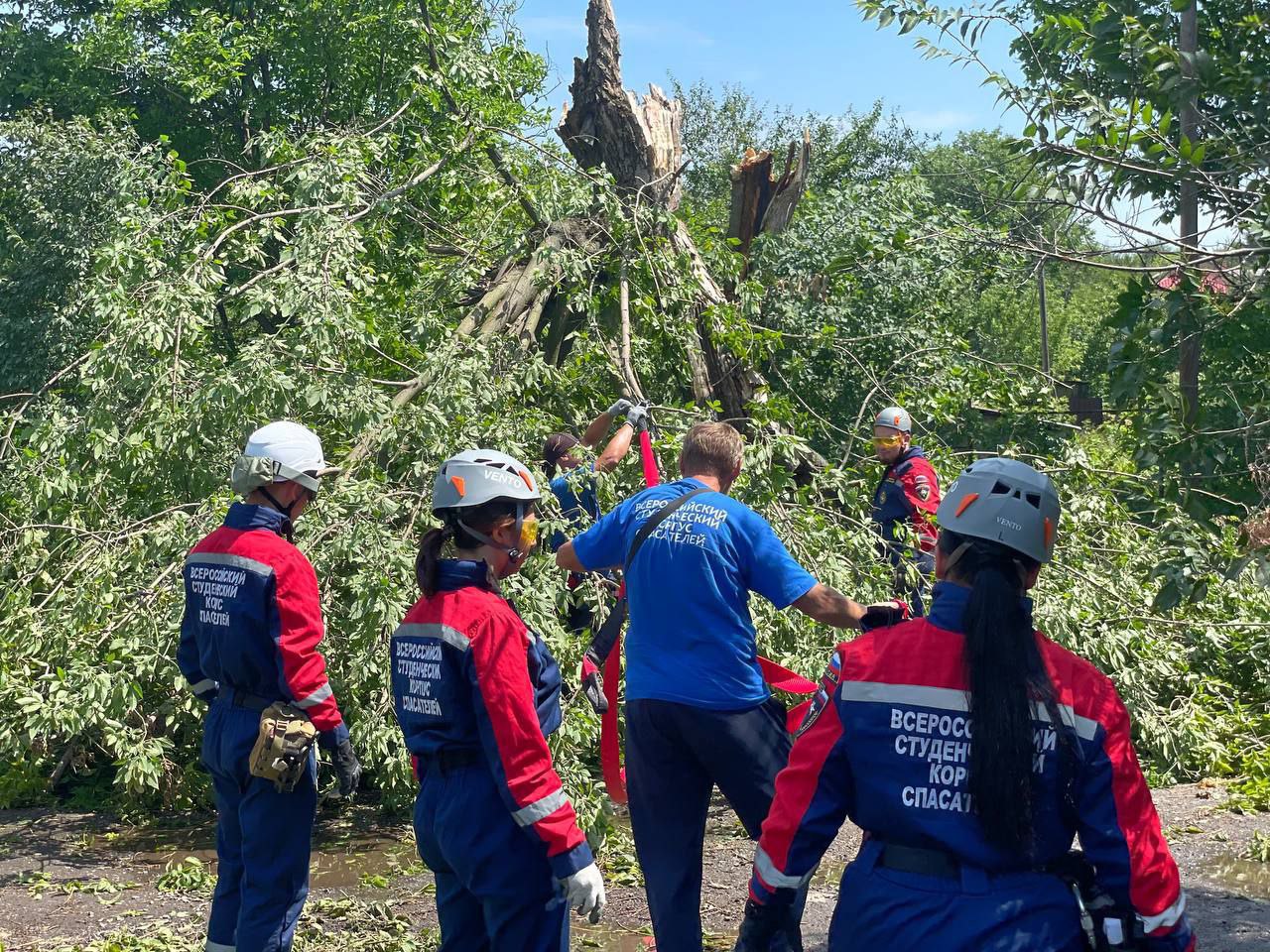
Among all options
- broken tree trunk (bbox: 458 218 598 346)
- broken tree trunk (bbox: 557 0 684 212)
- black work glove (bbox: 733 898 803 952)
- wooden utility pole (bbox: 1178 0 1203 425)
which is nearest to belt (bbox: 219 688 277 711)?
black work glove (bbox: 733 898 803 952)

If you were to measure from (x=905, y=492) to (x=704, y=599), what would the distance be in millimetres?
4066

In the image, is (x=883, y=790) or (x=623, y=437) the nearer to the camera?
(x=883, y=790)

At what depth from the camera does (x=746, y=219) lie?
38.8 feet

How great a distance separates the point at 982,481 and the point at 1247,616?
703 centimetres

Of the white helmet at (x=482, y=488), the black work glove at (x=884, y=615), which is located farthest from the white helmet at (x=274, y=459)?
the black work glove at (x=884, y=615)

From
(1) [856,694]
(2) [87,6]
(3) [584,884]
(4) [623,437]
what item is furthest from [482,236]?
(2) [87,6]

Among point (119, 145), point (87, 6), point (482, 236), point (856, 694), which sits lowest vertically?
point (856, 694)

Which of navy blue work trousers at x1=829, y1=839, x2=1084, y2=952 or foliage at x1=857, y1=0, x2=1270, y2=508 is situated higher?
foliage at x1=857, y1=0, x2=1270, y2=508

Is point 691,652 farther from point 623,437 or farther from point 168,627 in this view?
point 168,627

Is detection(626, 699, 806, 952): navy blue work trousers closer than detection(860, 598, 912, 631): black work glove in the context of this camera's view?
No

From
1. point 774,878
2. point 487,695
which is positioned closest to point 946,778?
point 774,878

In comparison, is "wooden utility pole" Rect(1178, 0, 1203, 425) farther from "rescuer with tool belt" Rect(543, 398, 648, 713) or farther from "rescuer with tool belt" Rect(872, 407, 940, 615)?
"rescuer with tool belt" Rect(872, 407, 940, 615)

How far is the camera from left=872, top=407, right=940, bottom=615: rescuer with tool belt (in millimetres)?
6949

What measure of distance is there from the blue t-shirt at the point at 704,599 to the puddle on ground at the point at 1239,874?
9.34 feet
